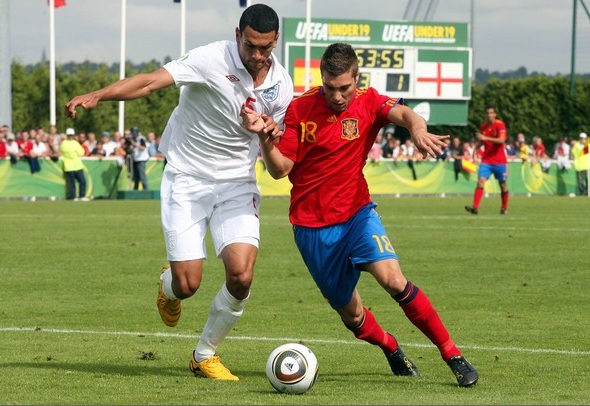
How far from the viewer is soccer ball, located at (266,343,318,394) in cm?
741

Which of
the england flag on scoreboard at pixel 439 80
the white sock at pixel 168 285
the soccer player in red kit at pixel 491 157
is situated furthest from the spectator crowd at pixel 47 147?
the white sock at pixel 168 285

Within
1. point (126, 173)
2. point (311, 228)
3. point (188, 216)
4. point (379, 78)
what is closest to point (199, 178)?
point (188, 216)

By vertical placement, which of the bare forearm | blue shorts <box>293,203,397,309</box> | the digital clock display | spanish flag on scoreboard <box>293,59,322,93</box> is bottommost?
blue shorts <box>293,203,397,309</box>

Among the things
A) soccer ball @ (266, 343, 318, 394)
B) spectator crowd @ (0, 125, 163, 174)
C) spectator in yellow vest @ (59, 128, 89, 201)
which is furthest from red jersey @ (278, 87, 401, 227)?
spectator crowd @ (0, 125, 163, 174)

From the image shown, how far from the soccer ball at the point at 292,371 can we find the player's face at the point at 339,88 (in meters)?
1.59

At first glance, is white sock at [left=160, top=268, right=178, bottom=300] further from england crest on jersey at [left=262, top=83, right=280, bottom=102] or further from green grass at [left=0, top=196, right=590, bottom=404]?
england crest on jersey at [left=262, top=83, right=280, bottom=102]

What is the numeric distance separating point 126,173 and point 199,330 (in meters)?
27.0

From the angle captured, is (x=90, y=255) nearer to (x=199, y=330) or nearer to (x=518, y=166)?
(x=199, y=330)

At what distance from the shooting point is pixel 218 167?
8.48m

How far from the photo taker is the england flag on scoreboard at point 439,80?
55906 mm

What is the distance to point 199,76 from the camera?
826 cm

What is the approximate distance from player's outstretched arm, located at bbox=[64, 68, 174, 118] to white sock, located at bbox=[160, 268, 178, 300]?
1399 mm

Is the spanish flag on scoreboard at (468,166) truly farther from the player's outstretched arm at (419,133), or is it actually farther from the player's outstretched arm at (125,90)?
the player's outstretched arm at (125,90)

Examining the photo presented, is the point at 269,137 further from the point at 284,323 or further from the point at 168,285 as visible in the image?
the point at 284,323
